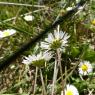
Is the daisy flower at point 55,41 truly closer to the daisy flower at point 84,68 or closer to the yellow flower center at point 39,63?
the yellow flower center at point 39,63

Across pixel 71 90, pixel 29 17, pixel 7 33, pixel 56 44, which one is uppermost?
pixel 29 17

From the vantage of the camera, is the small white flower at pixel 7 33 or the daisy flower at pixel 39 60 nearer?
the daisy flower at pixel 39 60

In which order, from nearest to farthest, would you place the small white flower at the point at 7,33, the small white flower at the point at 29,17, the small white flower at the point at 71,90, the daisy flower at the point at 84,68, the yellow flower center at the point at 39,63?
the yellow flower center at the point at 39,63, the small white flower at the point at 71,90, the daisy flower at the point at 84,68, the small white flower at the point at 7,33, the small white flower at the point at 29,17

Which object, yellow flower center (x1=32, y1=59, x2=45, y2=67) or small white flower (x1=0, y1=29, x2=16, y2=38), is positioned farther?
small white flower (x1=0, y1=29, x2=16, y2=38)

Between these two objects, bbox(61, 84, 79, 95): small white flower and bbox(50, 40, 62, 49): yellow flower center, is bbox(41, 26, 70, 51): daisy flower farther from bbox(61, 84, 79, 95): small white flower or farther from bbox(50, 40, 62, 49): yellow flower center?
bbox(61, 84, 79, 95): small white flower

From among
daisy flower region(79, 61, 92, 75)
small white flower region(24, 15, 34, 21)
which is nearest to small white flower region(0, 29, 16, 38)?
small white flower region(24, 15, 34, 21)

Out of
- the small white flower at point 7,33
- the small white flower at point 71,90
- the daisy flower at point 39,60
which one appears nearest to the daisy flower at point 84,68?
the small white flower at point 71,90

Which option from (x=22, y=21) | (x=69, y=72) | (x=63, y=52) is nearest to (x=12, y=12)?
(x=22, y=21)

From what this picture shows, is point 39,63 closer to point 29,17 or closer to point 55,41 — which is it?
point 55,41

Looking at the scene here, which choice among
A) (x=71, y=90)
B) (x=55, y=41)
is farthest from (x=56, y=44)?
(x=71, y=90)

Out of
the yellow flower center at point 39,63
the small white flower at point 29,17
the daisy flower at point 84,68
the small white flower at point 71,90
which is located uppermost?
the small white flower at point 29,17

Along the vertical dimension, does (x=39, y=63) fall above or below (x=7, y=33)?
below

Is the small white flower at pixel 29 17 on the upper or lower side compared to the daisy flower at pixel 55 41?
upper

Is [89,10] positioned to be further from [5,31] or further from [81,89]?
[81,89]
